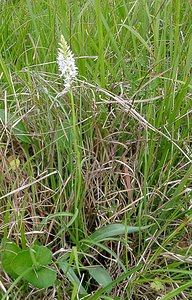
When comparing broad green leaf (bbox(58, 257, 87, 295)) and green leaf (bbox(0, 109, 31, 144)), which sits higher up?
green leaf (bbox(0, 109, 31, 144))

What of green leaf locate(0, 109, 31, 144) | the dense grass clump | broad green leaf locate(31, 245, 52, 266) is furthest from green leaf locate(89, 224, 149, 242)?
A: green leaf locate(0, 109, 31, 144)

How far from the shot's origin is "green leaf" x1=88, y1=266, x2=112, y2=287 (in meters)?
1.12

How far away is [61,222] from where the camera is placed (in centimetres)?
117

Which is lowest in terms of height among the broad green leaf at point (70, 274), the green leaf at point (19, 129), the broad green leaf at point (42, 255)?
the broad green leaf at point (70, 274)

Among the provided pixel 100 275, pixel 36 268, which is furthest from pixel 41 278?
pixel 100 275

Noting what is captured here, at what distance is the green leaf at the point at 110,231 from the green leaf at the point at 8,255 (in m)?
0.18

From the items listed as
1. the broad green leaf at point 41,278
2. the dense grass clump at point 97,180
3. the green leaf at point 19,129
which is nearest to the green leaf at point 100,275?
the dense grass clump at point 97,180

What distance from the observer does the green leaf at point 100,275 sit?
112 cm

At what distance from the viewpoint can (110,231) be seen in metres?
1.15

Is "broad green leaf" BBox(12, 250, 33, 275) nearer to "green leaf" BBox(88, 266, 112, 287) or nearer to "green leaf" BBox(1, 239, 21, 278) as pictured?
"green leaf" BBox(1, 239, 21, 278)

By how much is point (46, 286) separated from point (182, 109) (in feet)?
1.94

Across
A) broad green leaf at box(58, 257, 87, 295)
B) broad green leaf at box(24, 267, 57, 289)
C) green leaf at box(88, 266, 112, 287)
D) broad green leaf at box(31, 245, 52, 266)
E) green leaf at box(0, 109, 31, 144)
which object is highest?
green leaf at box(0, 109, 31, 144)

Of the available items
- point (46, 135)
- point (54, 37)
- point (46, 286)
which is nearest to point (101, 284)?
point (46, 286)

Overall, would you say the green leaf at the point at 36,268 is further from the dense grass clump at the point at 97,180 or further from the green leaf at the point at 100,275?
the green leaf at the point at 100,275
